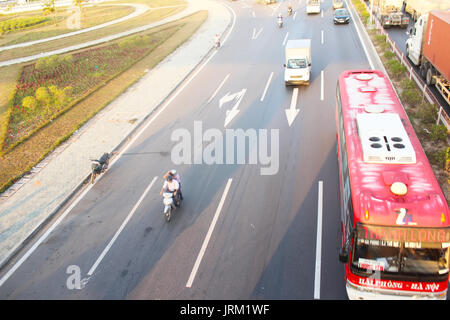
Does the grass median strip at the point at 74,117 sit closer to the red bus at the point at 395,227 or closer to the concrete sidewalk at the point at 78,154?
the concrete sidewalk at the point at 78,154

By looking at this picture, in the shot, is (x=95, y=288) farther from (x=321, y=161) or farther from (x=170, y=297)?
(x=321, y=161)

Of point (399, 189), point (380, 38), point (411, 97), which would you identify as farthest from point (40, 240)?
point (380, 38)

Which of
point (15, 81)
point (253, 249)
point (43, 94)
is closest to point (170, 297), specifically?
point (253, 249)

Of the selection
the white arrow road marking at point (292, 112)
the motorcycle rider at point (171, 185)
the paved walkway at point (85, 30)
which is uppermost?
the paved walkway at point (85, 30)

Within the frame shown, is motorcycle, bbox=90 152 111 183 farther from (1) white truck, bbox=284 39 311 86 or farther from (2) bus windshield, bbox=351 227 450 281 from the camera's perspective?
(1) white truck, bbox=284 39 311 86

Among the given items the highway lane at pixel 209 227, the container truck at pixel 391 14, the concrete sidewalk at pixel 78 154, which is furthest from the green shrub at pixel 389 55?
the concrete sidewalk at pixel 78 154
